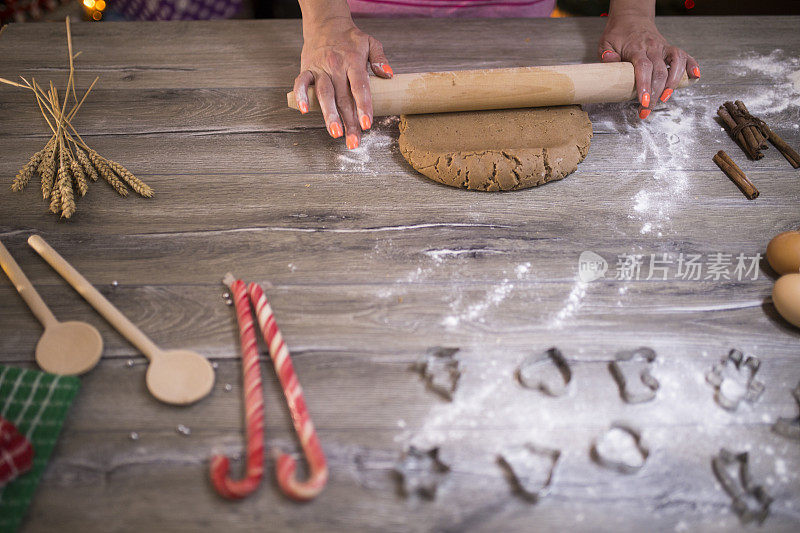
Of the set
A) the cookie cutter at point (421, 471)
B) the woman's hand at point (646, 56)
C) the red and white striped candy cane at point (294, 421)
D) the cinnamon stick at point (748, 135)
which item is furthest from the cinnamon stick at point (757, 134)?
the red and white striped candy cane at point (294, 421)

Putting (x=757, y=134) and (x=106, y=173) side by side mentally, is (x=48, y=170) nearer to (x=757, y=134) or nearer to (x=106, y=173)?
(x=106, y=173)

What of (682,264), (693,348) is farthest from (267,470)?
(682,264)

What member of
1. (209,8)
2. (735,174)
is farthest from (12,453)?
(209,8)

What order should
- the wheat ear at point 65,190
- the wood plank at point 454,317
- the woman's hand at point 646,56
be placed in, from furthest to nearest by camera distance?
the woman's hand at point 646,56 < the wheat ear at point 65,190 < the wood plank at point 454,317

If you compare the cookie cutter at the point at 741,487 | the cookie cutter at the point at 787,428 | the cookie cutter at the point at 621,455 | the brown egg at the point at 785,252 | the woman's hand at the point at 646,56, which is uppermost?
the woman's hand at the point at 646,56

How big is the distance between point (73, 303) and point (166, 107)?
2.11 feet

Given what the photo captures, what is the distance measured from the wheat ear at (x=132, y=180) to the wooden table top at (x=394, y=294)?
36mm

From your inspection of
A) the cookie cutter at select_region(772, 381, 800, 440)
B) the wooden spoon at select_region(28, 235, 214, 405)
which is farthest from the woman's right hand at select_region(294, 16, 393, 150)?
the cookie cutter at select_region(772, 381, 800, 440)

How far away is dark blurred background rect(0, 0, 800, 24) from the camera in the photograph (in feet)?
7.05

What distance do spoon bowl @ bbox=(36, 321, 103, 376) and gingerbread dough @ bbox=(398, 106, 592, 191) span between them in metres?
0.74

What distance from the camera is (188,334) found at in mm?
1005

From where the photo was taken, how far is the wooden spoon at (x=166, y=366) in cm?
92

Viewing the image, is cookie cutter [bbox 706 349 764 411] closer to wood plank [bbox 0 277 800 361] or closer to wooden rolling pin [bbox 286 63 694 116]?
wood plank [bbox 0 277 800 361]

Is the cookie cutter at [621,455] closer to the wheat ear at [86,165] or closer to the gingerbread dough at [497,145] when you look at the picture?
the gingerbread dough at [497,145]
